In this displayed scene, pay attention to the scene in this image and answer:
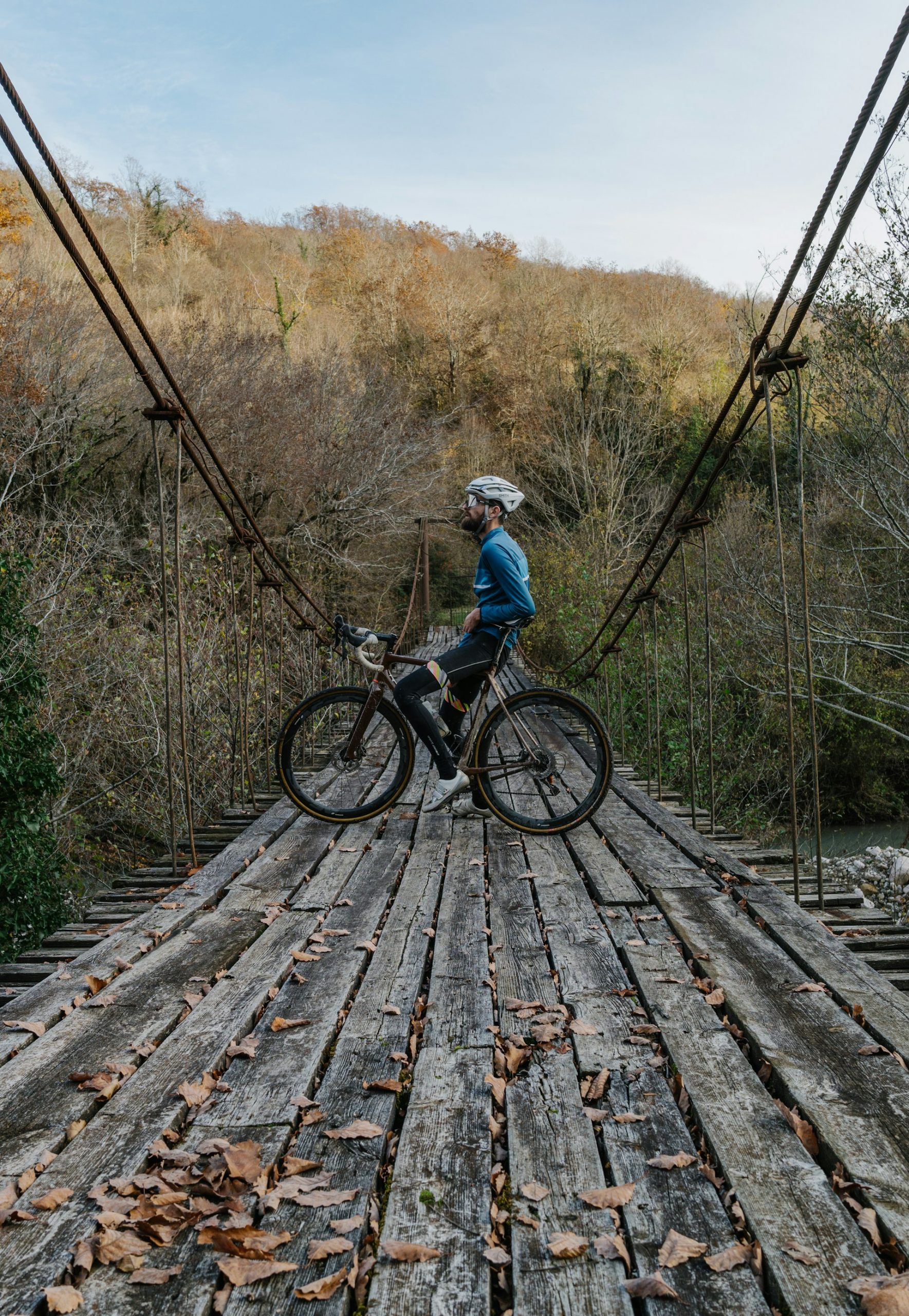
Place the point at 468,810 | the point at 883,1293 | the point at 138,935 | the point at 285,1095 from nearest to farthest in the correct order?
the point at 883,1293 < the point at 285,1095 < the point at 138,935 < the point at 468,810

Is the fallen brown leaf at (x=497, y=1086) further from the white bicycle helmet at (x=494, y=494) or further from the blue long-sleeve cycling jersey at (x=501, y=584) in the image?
the white bicycle helmet at (x=494, y=494)

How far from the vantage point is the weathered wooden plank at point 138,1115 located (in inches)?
57.6

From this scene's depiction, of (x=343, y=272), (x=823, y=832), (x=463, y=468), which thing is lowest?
(x=823, y=832)

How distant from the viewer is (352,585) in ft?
56.3

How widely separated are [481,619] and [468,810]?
2.76ft

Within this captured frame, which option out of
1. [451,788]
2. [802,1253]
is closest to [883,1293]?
[802,1253]

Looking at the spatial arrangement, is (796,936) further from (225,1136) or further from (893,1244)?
(225,1136)

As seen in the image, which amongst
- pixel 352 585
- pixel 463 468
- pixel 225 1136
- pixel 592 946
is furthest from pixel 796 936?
pixel 463 468

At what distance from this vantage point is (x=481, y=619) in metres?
4.19

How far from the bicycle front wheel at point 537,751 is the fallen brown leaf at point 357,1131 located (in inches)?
89.5

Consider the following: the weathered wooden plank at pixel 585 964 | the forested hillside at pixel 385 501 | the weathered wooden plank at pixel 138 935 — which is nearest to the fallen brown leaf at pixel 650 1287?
the weathered wooden plank at pixel 585 964

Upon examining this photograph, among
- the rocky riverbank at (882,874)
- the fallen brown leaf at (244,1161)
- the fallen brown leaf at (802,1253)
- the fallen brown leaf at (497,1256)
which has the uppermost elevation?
the fallen brown leaf at (244,1161)

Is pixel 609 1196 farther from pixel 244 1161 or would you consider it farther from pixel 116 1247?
pixel 116 1247

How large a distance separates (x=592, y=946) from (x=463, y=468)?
23195 mm
